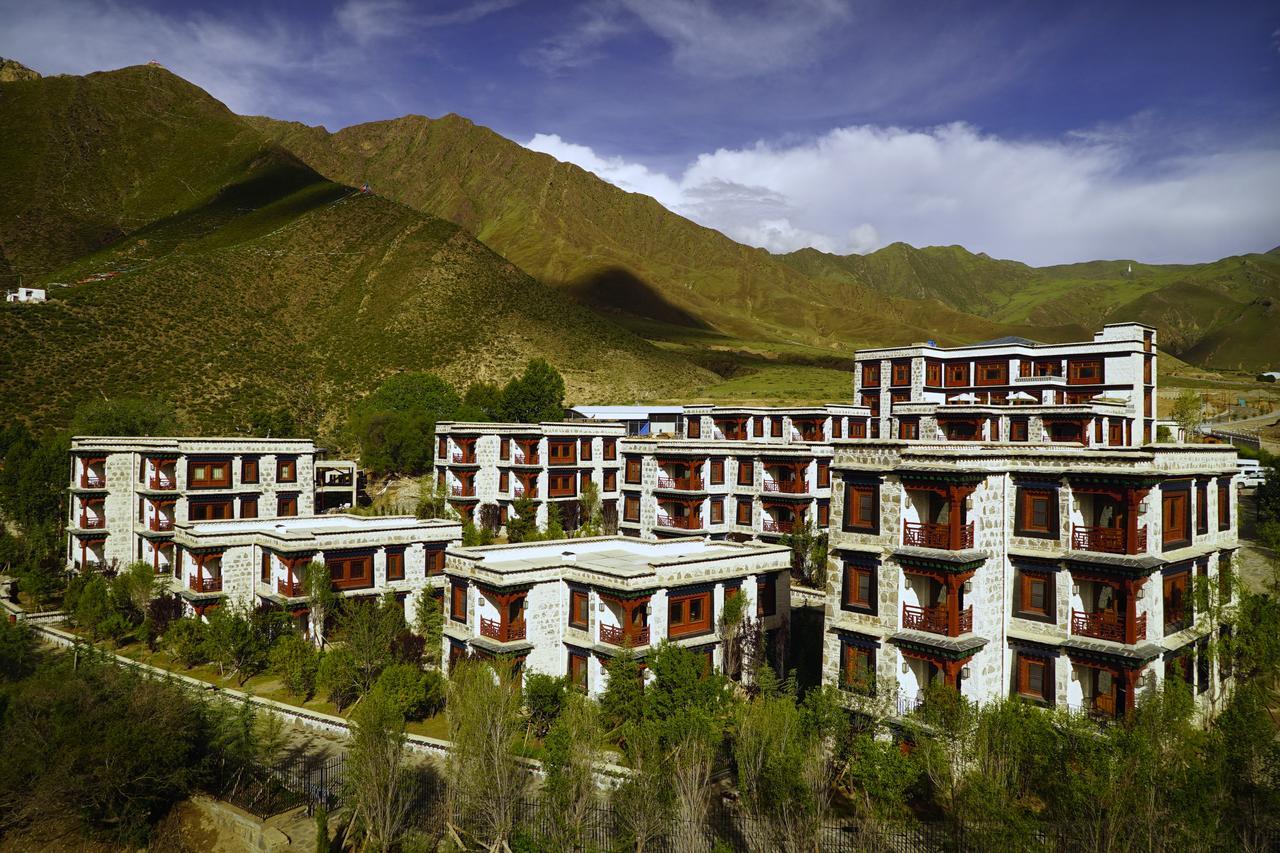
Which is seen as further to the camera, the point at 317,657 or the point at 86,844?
the point at 317,657

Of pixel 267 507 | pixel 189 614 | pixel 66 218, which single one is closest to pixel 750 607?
pixel 189 614

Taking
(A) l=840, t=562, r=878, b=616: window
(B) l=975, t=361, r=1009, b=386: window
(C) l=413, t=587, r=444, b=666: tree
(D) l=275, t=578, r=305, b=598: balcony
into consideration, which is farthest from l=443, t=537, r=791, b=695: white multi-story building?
(B) l=975, t=361, r=1009, b=386: window

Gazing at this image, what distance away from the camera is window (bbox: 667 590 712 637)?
34812 millimetres

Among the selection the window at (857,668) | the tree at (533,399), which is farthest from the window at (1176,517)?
the tree at (533,399)

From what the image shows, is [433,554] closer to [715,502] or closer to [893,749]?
[715,502]

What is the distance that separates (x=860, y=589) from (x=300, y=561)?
30.4 metres

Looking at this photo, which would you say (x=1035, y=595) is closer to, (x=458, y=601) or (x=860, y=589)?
(x=860, y=589)

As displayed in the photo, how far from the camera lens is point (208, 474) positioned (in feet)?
193

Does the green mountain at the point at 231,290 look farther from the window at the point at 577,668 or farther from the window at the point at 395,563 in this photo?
the window at the point at 577,668

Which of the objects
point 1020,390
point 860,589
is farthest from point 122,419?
point 1020,390

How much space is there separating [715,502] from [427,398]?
1856 inches

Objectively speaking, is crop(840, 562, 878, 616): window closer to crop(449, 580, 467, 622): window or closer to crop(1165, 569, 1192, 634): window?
crop(1165, 569, 1192, 634): window

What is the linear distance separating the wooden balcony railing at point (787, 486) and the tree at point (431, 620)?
2347 cm

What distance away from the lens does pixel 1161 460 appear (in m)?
27.0
